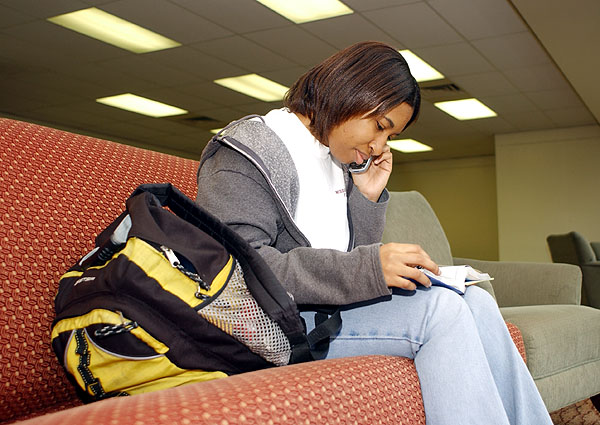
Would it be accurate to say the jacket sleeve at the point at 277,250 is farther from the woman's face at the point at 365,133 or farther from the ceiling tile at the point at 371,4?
the ceiling tile at the point at 371,4

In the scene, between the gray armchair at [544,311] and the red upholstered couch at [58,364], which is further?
the gray armchair at [544,311]

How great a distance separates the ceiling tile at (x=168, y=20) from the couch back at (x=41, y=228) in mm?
3840

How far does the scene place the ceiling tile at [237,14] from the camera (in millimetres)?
4785

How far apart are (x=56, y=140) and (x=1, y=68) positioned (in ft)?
20.0

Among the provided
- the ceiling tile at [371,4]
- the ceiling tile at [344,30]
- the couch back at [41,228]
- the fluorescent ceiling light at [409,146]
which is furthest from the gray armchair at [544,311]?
the fluorescent ceiling light at [409,146]

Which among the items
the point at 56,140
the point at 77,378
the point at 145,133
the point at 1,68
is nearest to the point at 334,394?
the point at 77,378

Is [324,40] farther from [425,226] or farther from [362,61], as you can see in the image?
[362,61]

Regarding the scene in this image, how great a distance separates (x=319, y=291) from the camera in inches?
42.4

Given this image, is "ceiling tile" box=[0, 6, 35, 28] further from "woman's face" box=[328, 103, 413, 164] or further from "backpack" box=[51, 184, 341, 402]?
"backpack" box=[51, 184, 341, 402]

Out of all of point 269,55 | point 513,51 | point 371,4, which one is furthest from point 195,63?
point 513,51

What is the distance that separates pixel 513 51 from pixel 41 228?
221 inches

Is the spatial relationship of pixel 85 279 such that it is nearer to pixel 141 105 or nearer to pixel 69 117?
pixel 141 105

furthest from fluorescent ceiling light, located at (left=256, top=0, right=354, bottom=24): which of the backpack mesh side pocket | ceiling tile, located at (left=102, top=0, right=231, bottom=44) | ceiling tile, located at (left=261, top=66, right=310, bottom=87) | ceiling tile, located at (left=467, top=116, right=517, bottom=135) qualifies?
ceiling tile, located at (left=467, top=116, right=517, bottom=135)

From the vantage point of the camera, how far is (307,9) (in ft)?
16.2
